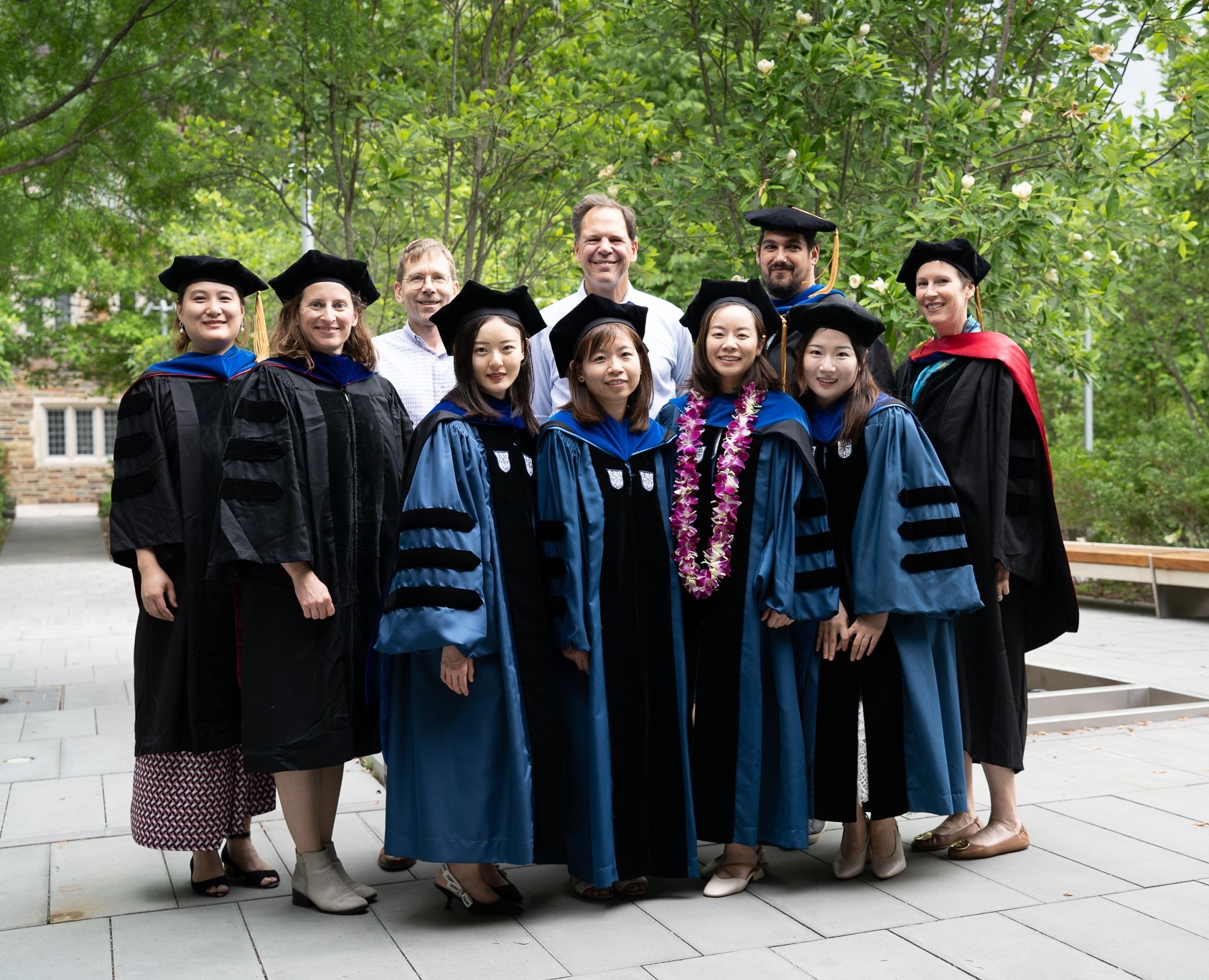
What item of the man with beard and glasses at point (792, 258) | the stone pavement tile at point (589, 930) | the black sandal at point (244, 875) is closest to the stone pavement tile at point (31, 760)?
the black sandal at point (244, 875)

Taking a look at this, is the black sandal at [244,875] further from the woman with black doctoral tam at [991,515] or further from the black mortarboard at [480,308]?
the woman with black doctoral tam at [991,515]

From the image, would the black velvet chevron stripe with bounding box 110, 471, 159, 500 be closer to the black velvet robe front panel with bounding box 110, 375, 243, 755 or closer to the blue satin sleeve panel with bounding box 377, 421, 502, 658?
the black velvet robe front panel with bounding box 110, 375, 243, 755

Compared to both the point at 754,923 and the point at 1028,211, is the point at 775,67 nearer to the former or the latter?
the point at 1028,211

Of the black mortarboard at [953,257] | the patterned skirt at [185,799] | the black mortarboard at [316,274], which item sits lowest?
the patterned skirt at [185,799]

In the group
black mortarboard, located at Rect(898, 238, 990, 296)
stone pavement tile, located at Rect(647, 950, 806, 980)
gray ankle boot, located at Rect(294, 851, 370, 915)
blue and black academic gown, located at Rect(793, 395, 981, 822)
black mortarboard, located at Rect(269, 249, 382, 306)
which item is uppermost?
black mortarboard, located at Rect(898, 238, 990, 296)

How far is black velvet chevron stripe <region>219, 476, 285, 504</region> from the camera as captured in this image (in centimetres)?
385

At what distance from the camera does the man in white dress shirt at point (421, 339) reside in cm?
496

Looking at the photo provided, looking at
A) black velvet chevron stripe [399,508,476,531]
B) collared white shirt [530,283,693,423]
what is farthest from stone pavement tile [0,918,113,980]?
collared white shirt [530,283,693,423]

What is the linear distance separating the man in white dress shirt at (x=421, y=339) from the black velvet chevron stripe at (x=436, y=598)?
138 centimetres

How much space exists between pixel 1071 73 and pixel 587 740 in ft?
15.8

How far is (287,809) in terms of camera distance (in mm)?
4008

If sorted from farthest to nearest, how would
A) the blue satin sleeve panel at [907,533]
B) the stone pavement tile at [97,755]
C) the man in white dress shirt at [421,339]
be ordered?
the stone pavement tile at [97,755]
the man in white dress shirt at [421,339]
the blue satin sleeve panel at [907,533]

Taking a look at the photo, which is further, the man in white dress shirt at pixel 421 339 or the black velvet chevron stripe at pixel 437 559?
the man in white dress shirt at pixel 421 339

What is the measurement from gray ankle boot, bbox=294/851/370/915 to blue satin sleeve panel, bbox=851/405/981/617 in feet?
6.46
